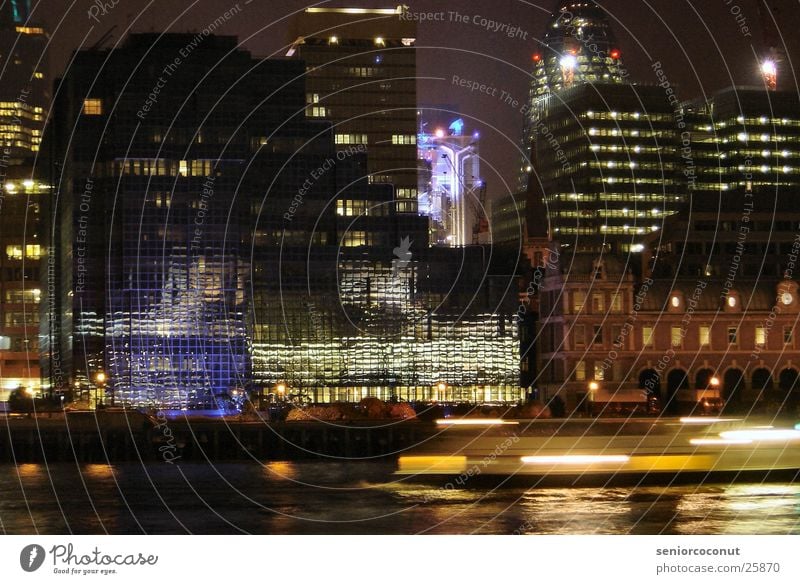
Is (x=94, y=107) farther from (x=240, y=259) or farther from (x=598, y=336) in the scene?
(x=598, y=336)

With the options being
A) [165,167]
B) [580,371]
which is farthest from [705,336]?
[165,167]

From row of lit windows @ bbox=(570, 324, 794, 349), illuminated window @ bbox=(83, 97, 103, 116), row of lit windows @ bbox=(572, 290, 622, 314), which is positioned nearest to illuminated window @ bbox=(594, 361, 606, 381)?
row of lit windows @ bbox=(570, 324, 794, 349)

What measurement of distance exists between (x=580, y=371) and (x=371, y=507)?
96435 millimetres

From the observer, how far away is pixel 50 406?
158000 mm

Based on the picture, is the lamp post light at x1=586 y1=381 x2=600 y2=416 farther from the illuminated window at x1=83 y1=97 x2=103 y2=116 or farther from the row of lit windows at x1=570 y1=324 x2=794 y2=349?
the illuminated window at x1=83 y1=97 x2=103 y2=116

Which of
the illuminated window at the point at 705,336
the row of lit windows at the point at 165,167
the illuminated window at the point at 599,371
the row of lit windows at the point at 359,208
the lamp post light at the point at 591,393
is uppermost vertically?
the row of lit windows at the point at 165,167

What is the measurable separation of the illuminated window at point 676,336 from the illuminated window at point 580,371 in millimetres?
10831

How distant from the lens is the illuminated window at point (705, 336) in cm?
17575

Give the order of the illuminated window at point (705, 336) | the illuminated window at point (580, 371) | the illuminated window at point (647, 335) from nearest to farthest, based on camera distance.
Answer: the illuminated window at point (580, 371) < the illuminated window at point (647, 335) < the illuminated window at point (705, 336)

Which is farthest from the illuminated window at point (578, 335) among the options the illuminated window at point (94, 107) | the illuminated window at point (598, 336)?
the illuminated window at point (94, 107)

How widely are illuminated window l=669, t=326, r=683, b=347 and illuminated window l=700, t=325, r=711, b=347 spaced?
2720 millimetres

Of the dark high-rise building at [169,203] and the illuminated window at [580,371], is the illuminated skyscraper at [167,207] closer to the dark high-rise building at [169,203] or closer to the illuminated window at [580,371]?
the dark high-rise building at [169,203]
